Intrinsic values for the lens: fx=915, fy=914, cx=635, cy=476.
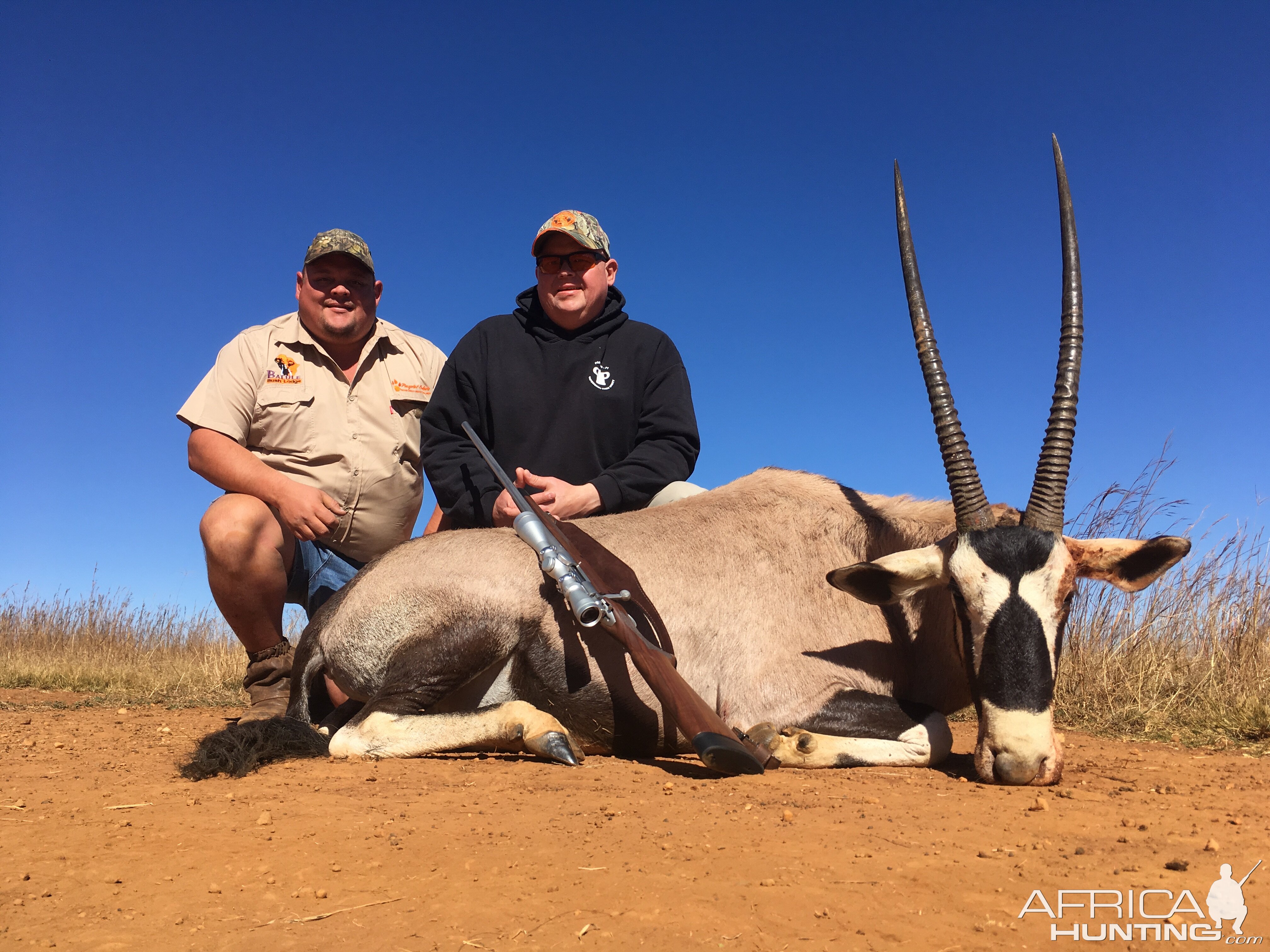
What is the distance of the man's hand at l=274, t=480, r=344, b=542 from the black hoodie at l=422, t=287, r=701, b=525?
75cm

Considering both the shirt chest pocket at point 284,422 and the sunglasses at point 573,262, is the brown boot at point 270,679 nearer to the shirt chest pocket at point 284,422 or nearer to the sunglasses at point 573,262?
the shirt chest pocket at point 284,422

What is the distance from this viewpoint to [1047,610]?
3836 millimetres

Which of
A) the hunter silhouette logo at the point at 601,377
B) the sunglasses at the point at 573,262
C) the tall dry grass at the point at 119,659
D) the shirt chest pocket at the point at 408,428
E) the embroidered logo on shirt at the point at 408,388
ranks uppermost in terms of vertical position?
the sunglasses at the point at 573,262

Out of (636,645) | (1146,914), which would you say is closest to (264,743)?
(636,645)

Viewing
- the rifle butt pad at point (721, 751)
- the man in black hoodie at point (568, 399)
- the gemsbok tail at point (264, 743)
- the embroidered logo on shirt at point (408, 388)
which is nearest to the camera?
the rifle butt pad at point (721, 751)

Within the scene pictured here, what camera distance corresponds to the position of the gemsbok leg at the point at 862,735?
4.21 metres

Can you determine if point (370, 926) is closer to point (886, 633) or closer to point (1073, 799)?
point (1073, 799)

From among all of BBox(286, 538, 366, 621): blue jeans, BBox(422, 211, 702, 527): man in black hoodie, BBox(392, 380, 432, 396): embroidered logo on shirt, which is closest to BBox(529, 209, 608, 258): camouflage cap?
BBox(422, 211, 702, 527): man in black hoodie

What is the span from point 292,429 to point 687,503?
321 centimetres

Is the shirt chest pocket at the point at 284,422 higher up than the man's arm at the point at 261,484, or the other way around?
the shirt chest pocket at the point at 284,422

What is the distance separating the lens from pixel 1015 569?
12.8 ft

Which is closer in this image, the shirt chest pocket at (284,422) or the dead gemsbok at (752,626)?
the dead gemsbok at (752,626)

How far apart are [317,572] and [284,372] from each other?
60.1 inches

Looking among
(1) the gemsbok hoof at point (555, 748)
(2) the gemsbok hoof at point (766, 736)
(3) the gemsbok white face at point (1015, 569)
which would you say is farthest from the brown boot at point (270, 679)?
(3) the gemsbok white face at point (1015, 569)
